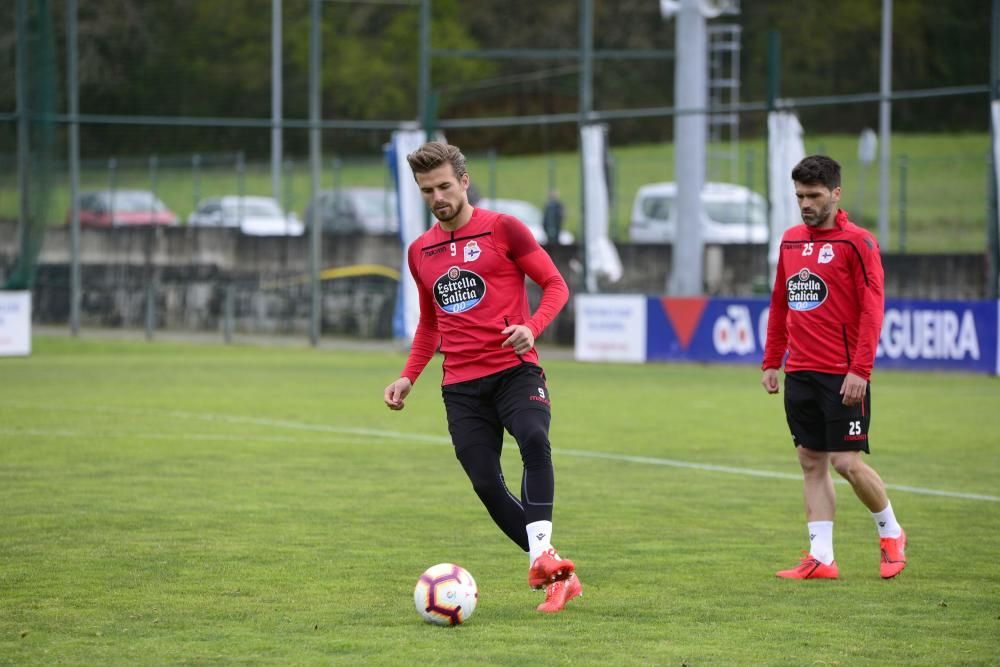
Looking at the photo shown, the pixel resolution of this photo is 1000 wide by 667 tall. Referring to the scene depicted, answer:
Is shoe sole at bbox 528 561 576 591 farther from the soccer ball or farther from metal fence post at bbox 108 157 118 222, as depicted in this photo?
metal fence post at bbox 108 157 118 222

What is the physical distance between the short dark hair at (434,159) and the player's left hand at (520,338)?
729 millimetres

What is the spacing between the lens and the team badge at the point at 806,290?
→ 7.44m

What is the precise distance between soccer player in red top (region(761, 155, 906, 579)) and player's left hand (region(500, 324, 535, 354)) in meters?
1.66

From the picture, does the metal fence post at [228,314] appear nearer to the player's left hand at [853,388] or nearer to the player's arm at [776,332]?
the player's arm at [776,332]

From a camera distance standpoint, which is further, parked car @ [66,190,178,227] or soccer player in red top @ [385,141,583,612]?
parked car @ [66,190,178,227]

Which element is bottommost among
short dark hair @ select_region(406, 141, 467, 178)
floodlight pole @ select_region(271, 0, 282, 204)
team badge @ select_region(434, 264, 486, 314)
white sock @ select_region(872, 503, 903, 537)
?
white sock @ select_region(872, 503, 903, 537)

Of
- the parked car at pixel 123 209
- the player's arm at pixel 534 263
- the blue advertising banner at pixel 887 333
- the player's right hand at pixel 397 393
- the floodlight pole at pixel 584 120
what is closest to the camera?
the player's arm at pixel 534 263

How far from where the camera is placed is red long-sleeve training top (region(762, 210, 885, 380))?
7301 mm

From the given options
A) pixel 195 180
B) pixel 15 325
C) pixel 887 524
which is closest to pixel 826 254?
pixel 887 524

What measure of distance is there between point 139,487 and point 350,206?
72.4ft

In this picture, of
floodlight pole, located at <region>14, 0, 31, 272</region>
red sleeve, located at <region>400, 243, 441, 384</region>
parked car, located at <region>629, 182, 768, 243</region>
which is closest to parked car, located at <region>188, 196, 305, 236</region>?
floodlight pole, located at <region>14, 0, 31, 272</region>

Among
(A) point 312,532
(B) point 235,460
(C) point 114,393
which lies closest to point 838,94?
(C) point 114,393

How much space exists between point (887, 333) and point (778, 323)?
→ 12590mm

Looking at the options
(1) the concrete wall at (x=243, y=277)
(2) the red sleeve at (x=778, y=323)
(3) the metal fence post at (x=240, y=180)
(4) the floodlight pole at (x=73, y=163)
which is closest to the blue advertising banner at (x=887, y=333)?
(1) the concrete wall at (x=243, y=277)
